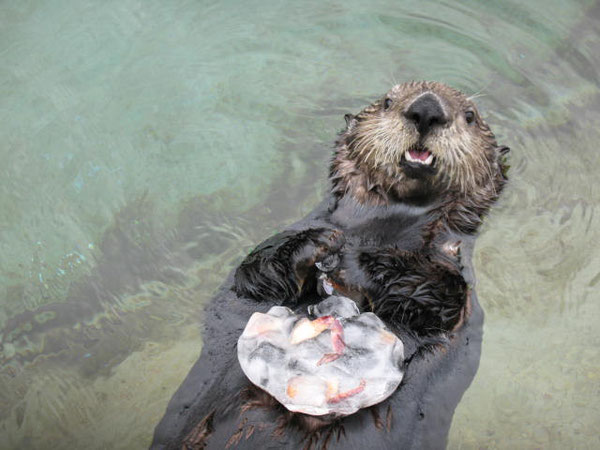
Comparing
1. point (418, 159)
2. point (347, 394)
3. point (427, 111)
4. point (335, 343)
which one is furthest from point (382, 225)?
point (347, 394)

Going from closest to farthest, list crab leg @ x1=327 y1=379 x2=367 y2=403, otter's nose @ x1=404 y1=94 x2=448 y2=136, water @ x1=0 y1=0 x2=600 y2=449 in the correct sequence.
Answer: crab leg @ x1=327 y1=379 x2=367 y2=403, otter's nose @ x1=404 y1=94 x2=448 y2=136, water @ x1=0 y1=0 x2=600 y2=449

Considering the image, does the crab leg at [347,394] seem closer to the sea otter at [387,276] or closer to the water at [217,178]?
the sea otter at [387,276]

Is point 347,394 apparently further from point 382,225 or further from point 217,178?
point 217,178

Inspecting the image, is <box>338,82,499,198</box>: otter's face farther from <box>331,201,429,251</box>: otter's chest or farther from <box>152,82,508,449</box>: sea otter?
<box>331,201,429,251</box>: otter's chest

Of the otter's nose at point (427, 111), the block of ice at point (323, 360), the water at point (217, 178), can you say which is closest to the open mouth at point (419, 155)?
the otter's nose at point (427, 111)

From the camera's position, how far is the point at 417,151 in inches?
118

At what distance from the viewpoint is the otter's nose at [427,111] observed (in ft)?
9.22

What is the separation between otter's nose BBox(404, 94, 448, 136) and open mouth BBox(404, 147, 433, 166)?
17 cm

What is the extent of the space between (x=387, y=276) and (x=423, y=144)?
0.69 m

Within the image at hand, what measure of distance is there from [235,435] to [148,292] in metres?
1.36

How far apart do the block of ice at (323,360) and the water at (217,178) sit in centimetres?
82

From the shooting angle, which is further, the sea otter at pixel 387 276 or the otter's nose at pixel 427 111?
the otter's nose at pixel 427 111

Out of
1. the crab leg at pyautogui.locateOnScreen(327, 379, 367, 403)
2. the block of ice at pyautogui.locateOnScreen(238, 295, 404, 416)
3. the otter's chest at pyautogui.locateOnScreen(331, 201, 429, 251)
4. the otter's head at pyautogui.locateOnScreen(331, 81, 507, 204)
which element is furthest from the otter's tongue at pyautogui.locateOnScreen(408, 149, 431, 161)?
the crab leg at pyautogui.locateOnScreen(327, 379, 367, 403)

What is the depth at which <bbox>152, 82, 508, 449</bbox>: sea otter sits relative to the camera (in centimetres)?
251
